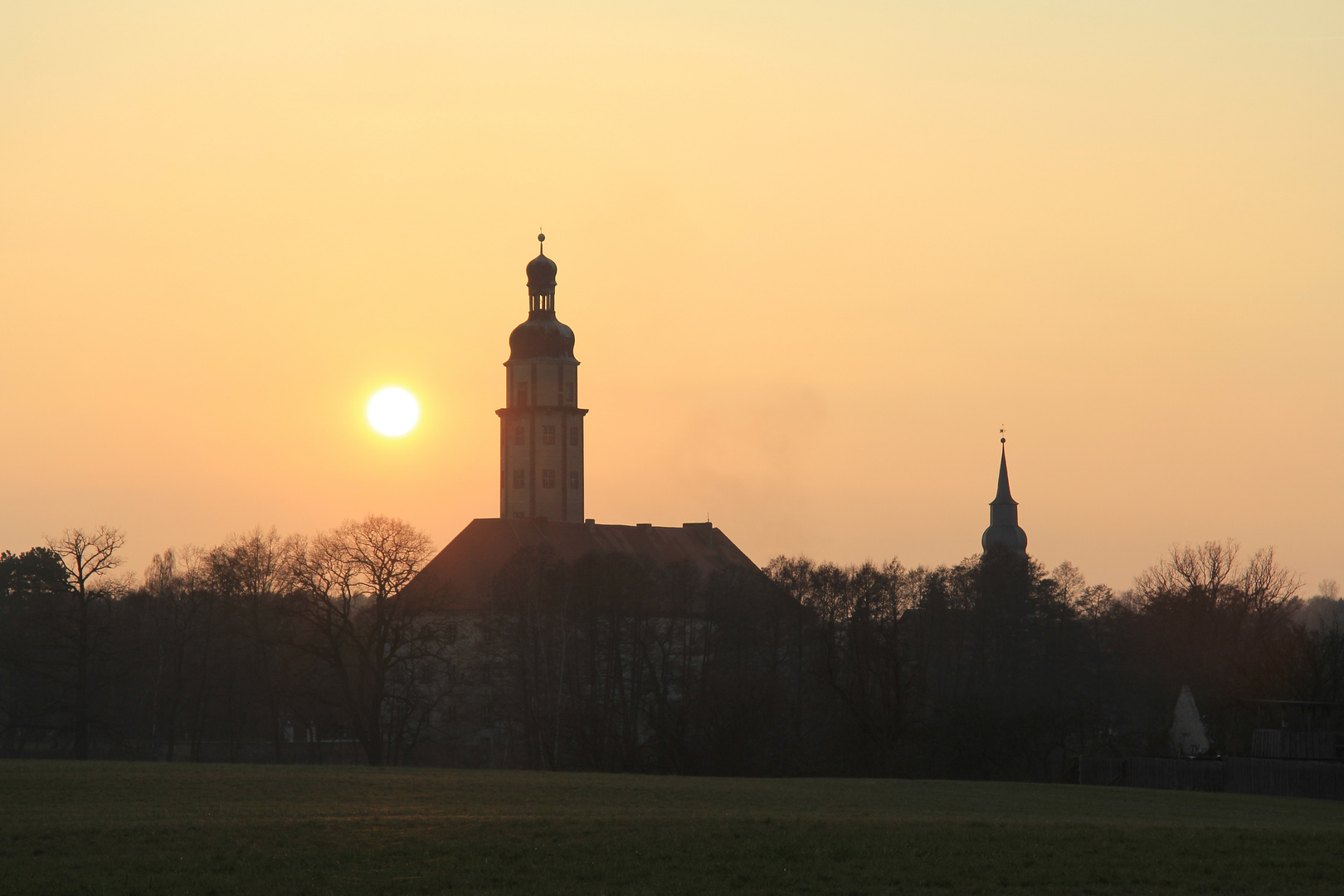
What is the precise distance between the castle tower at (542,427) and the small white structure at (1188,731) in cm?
5615

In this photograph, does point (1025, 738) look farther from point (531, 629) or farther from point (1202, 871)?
point (1202, 871)

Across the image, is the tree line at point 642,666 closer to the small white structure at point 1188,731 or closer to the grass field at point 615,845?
the small white structure at point 1188,731

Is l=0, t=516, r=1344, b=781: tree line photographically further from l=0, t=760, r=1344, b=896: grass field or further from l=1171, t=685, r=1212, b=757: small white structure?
l=0, t=760, r=1344, b=896: grass field

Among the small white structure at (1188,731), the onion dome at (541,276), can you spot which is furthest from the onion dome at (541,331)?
the small white structure at (1188,731)

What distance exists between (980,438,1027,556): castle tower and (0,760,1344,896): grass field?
114604 mm

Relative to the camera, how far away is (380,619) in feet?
237

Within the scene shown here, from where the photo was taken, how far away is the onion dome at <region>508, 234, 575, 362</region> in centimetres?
11650

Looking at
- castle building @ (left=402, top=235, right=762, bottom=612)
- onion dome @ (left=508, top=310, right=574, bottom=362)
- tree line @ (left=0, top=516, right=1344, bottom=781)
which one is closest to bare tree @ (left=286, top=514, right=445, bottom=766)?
tree line @ (left=0, top=516, right=1344, bottom=781)

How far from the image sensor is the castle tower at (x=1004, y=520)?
15050 cm

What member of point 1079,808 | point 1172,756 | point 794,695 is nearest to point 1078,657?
point 794,695

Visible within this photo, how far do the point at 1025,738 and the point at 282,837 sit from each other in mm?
46593

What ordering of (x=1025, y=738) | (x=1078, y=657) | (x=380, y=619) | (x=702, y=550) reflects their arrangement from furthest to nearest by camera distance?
(x=702, y=550) < (x=1078, y=657) < (x=380, y=619) < (x=1025, y=738)

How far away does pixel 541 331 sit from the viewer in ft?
384

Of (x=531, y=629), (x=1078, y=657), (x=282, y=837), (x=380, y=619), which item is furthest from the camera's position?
(x=1078, y=657)
